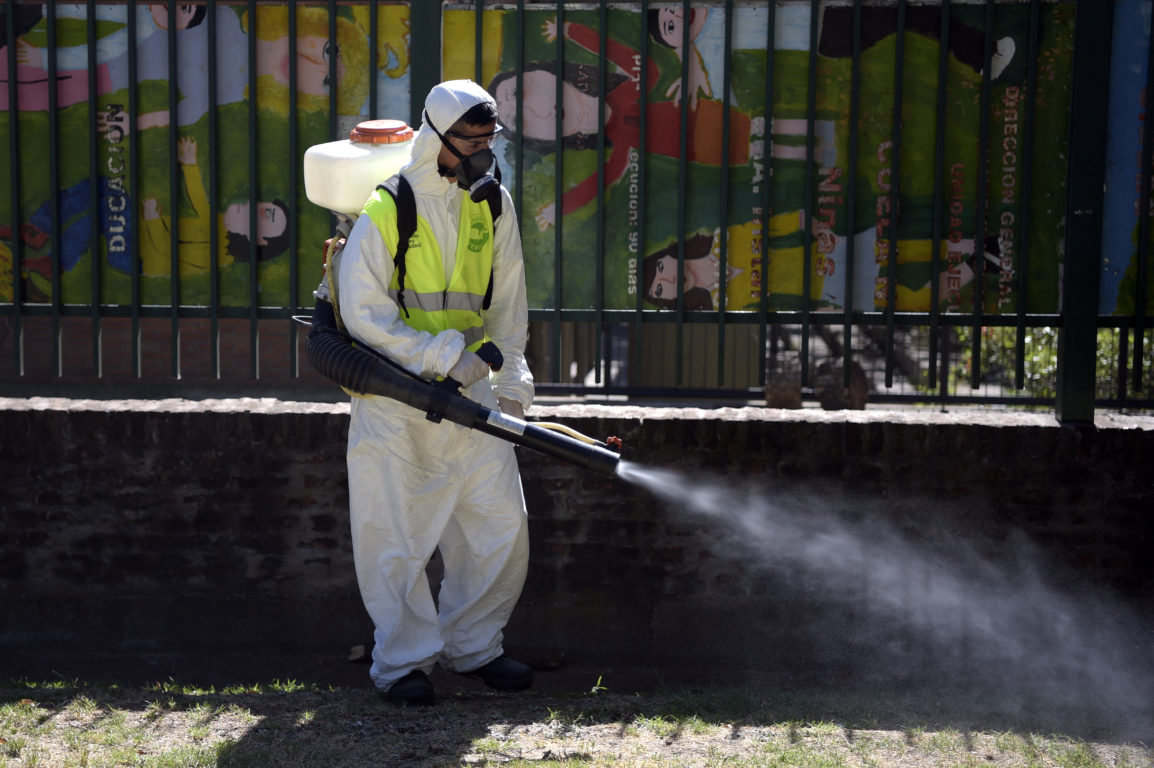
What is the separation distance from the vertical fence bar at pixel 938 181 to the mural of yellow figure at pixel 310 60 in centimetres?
249

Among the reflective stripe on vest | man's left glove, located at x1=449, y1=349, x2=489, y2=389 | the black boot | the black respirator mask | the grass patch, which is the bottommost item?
the grass patch

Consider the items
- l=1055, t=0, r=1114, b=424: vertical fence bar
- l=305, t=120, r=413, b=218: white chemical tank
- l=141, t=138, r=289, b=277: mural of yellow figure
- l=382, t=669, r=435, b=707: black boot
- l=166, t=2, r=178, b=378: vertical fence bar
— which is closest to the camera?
l=382, t=669, r=435, b=707: black boot

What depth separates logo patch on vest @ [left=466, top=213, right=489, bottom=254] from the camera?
4.80 m

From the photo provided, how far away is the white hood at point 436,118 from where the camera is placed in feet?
15.0

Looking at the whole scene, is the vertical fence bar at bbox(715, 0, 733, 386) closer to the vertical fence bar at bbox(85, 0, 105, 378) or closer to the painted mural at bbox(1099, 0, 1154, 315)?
the painted mural at bbox(1099, 0, 1154, 315)

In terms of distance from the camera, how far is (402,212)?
4.62 m

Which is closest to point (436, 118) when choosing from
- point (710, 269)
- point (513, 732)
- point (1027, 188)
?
point (710, 269)

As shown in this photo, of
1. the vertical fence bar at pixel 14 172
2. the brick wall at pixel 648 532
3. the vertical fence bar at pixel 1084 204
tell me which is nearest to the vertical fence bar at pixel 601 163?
the brick wall at pixel 648 532

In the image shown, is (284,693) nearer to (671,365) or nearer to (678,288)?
(678,288)

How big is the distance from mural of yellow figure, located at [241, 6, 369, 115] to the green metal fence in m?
0.01

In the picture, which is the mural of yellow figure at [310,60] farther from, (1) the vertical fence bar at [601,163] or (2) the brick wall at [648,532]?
(2) the brick wall at [648,532]

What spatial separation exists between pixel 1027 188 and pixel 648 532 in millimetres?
2206

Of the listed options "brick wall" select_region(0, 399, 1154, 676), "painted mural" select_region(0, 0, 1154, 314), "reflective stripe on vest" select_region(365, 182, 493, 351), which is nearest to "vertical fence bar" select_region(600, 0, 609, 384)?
"painted mural" select_region(0, 0, 1154, 314)

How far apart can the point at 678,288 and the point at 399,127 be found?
1477 millimetres
